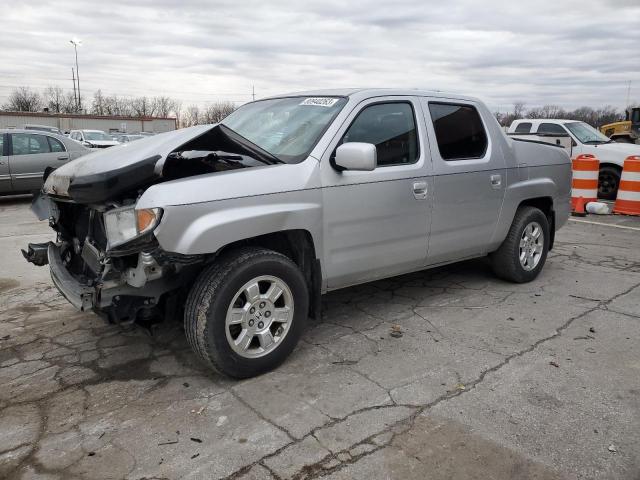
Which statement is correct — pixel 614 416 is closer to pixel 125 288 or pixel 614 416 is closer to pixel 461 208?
pixel 461 208

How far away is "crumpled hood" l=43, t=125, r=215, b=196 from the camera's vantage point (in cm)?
317

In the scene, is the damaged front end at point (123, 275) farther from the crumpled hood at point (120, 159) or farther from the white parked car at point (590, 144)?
the white parked car at point (590, 144)

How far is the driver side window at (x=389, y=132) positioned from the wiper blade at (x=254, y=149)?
55 cm

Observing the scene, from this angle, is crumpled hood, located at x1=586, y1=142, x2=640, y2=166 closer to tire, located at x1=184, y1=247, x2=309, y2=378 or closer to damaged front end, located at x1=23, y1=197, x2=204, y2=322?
tire, located at x1=184, y1=247, x2=309, y2=378

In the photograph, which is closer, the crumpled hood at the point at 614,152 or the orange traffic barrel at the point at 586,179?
the orange traffic barrel at the point at 586,179

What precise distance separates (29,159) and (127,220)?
32.2ft

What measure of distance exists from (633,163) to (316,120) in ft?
28.3

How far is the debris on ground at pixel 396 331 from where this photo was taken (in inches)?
163

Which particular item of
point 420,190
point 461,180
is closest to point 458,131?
point 461,180

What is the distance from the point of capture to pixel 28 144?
37.5 feet

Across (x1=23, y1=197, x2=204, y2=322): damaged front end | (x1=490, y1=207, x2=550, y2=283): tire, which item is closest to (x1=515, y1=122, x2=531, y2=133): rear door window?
(x1=490, y1=207, x2=550, y2=283): tire

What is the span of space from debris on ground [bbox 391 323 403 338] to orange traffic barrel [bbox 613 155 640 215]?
8.05 meters

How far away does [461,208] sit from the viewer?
15.0 ft

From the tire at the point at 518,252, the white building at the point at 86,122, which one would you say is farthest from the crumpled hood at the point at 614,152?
the white building at the point at 86,122
